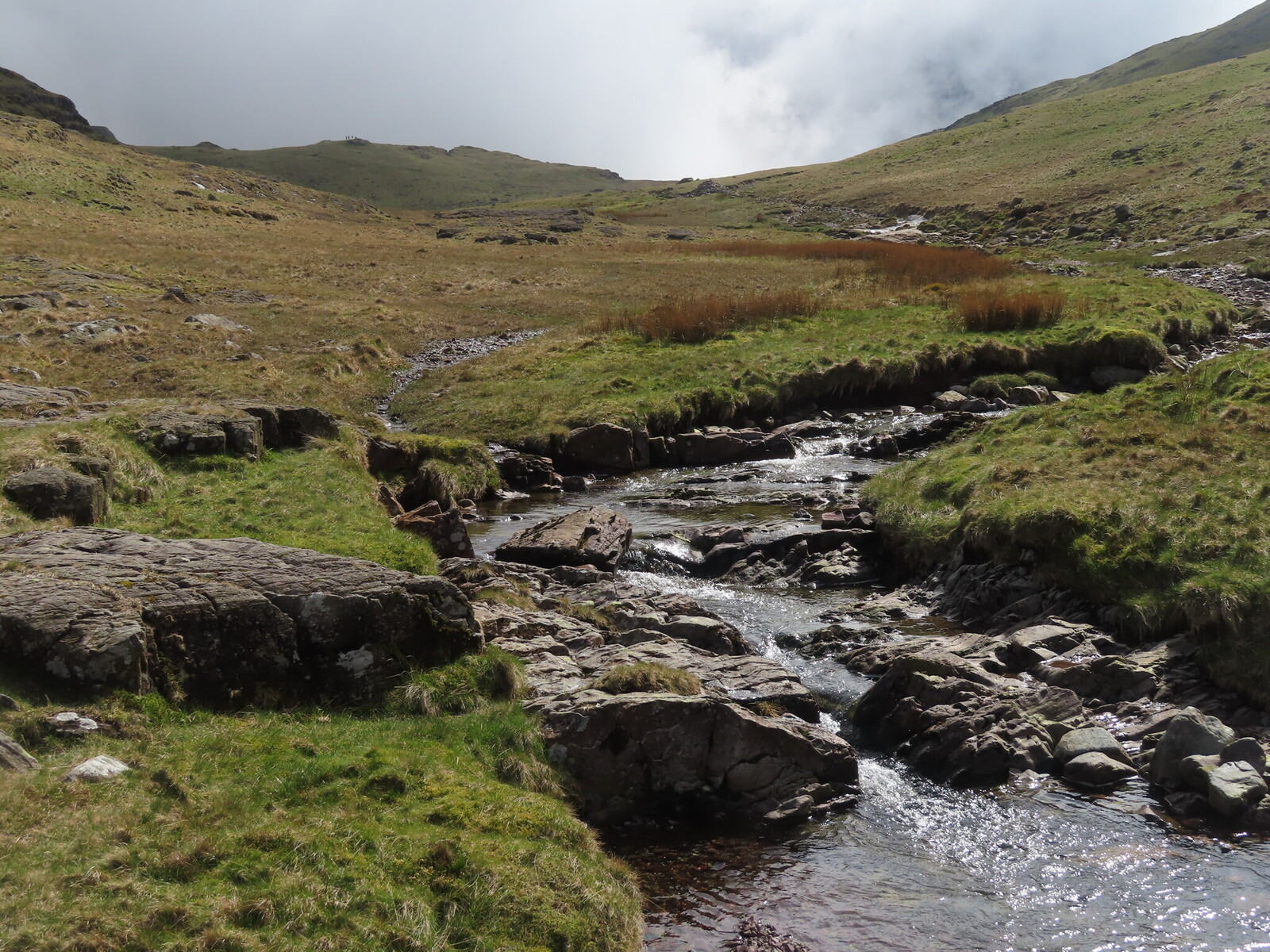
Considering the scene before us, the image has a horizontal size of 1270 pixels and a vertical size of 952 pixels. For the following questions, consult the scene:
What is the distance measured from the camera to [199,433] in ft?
66.7

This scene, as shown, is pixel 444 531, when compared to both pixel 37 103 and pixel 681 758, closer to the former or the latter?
pixel 681 758

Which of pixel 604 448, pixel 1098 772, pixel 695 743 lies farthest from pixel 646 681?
pixel 604 448

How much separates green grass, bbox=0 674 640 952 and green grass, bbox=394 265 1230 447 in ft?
71.4

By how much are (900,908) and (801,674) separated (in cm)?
634

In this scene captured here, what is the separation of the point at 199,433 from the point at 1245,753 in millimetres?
20152

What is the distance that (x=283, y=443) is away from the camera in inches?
919

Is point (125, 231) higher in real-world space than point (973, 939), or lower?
higher

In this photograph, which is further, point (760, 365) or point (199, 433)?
point (760, 365)

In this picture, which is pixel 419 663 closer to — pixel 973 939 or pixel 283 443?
pixel 973 939

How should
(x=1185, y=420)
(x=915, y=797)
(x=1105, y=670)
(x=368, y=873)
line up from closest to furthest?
(x=368, y=873), (x=915, y=797), (x=1105, y=670), (x=1185, y=420)

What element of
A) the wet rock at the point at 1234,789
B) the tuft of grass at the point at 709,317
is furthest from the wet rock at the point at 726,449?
the wet rock at the point at 1234,789

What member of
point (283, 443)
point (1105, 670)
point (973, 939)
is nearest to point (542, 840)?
point (973, 939)

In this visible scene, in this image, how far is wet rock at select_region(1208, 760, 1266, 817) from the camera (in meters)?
10.8

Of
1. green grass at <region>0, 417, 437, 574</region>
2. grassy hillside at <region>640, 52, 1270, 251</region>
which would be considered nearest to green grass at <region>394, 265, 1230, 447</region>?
green grass at <region>0, 417, 437, 574</region>
